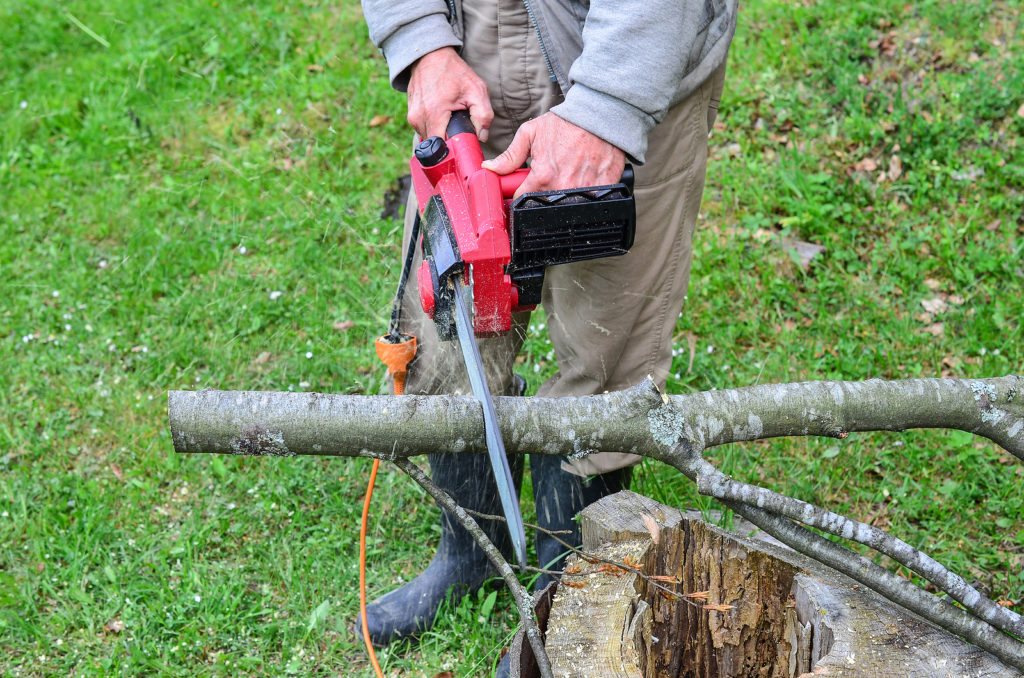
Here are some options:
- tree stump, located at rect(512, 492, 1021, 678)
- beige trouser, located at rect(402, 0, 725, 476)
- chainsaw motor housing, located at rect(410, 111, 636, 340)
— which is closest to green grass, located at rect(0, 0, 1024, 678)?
beige trouser, located at rect(402, 0, 725, 476)

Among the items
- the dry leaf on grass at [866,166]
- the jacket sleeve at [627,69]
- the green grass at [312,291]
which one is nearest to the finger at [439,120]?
the jacket sleeve at [627,69]

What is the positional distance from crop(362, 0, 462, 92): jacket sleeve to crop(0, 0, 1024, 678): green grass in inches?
58.3

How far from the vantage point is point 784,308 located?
3.45 metres

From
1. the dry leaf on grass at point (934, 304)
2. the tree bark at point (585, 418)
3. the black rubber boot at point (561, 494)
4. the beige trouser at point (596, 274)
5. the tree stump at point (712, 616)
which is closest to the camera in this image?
the tree bark at point (585, 418)

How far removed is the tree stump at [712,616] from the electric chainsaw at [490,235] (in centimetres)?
31

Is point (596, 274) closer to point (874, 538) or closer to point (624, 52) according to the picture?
point (624, 52)

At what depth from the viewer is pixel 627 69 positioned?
1727 millimetres

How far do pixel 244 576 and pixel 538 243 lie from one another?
1.63 metres

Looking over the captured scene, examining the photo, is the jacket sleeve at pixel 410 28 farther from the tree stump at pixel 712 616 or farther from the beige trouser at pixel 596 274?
the tree stump at pixel 712 616

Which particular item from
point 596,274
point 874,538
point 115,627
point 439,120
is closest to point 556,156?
point 439,120

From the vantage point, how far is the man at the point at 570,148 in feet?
5.72

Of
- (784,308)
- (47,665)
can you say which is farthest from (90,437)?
(784,308)

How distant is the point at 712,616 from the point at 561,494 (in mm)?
642

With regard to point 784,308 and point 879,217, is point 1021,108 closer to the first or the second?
point 879,217
